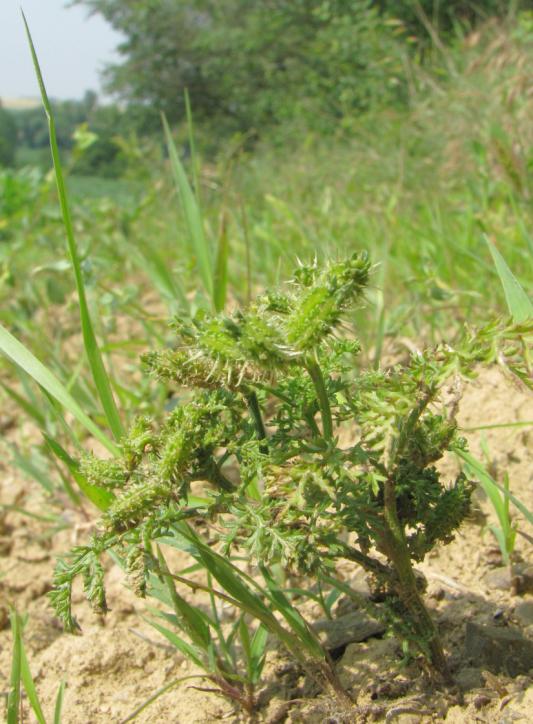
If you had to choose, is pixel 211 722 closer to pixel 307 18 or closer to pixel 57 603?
pixel 57 603

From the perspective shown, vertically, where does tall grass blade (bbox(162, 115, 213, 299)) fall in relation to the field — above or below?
above

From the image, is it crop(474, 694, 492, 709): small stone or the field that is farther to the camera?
crop(474, 694, 492, 709): small stone

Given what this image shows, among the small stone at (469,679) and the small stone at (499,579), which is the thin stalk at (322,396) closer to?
the small stone at (469,679)

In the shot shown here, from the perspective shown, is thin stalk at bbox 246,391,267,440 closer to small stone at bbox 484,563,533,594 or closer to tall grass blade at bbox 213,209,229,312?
small stone at bbox 484,563,533,594

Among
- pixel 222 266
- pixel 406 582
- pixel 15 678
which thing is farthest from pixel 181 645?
pixel 222 266

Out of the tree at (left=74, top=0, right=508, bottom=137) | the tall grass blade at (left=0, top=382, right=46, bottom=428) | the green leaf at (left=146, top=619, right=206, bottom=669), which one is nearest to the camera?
the green leaf at (left=146, top=619, right=206, bottom=669)

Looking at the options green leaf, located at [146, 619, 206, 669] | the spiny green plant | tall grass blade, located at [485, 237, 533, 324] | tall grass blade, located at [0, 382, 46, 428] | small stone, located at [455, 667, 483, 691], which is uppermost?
tall grass blade, located at [0, 382, 46, 428]

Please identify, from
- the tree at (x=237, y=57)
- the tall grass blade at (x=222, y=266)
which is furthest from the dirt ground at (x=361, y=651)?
the tree at (x=237, y=57)

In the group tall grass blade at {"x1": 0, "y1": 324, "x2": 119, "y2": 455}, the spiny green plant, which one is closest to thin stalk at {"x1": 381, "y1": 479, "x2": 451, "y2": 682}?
the spiny green plant
